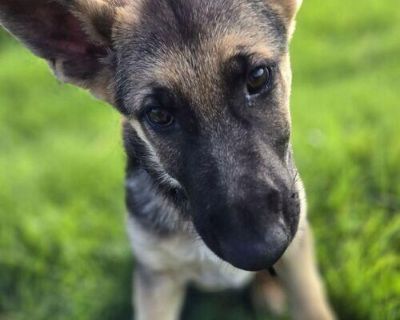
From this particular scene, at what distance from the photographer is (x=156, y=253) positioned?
3371 millimetres

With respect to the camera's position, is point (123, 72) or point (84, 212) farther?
point (84, 212)

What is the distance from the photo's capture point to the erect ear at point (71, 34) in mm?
2826

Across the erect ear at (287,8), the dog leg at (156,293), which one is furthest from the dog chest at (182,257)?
the erect ear at (287,8)

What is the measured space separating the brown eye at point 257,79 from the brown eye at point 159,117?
349 mm

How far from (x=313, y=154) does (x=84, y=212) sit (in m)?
1.69

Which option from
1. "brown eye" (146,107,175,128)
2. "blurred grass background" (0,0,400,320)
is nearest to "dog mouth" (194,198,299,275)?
"brown eye" (146,107,175,128)

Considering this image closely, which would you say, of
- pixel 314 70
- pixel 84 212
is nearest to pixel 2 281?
pixel 84 212

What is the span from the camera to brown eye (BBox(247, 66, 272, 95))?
8.71 ft

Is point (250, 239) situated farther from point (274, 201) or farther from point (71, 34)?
point (71, 34)

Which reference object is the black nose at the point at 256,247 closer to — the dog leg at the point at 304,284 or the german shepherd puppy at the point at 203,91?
the german shepherd puppy at the point at 203,91

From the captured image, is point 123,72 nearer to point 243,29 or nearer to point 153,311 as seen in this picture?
point 243,29

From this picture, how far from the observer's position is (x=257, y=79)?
2.67 metres

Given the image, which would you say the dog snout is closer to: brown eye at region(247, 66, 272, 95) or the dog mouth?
the dog mouth

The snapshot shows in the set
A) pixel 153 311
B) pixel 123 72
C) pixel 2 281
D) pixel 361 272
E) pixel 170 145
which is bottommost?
pixel 2 281
